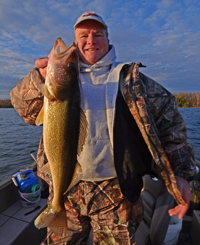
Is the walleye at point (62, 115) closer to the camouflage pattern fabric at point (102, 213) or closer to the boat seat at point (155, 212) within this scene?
the camouflage pattern fabric at point (102, 213)

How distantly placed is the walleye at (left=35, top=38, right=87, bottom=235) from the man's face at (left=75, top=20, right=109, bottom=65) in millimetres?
477

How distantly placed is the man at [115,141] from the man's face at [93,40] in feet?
0.04

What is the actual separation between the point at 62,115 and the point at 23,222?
3.15 meters

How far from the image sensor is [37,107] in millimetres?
2500

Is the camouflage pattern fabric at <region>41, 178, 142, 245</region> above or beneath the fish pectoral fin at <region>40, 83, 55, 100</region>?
beneath

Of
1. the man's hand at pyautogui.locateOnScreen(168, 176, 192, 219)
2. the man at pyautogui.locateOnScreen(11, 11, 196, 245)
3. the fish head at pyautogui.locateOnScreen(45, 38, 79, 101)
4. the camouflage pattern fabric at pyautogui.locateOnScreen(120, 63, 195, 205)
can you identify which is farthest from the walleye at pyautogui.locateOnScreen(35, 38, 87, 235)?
the man's hand at pyautogui.locateOnScreen(168, 176, 192, 219)

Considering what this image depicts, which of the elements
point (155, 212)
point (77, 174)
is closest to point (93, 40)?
point (77, 174)

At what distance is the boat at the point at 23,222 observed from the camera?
355 centimetres

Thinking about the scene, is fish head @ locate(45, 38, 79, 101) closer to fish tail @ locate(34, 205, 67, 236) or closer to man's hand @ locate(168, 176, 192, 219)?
fish tail @ locate(34, 205, 67, 236)

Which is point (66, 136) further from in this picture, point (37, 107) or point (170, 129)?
point (170, 129)

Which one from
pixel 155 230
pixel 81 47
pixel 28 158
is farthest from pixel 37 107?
pixel 28 158

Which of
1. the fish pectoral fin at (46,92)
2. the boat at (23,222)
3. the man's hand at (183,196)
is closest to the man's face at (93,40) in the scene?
the fish pectoral fin at (46,92)

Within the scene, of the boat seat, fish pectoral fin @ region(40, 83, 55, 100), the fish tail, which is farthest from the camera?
the boat seat

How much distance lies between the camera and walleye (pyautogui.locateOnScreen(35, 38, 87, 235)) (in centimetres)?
195
